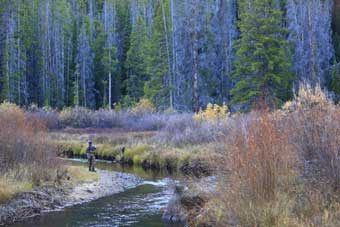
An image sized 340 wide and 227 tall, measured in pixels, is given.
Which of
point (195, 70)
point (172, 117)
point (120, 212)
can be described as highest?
point (195, 70)

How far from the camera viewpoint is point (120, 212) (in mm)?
14523

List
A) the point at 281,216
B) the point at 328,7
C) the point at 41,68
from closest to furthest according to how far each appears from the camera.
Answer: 1. the point at 281,216
2. the point at 328,7
3. the point at 41,68

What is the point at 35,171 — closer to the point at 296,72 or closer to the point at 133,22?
the point at 296,72

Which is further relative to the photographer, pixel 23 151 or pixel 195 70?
pixel 195 70

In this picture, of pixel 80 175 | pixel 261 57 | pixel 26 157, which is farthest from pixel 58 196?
pixel 261 57

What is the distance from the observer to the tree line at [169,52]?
3600 cm

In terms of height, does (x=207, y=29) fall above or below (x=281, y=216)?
above

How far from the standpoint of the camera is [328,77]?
144ft

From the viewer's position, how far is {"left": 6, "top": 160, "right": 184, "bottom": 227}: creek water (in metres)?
13.1

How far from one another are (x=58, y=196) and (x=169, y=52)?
A: 3287 centimetres

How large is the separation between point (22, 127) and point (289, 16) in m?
32.7

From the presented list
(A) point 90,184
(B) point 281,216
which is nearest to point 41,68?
(A) point 90,184

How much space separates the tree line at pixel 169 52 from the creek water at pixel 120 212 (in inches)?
647

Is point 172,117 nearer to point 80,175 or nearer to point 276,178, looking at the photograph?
point 80,175
